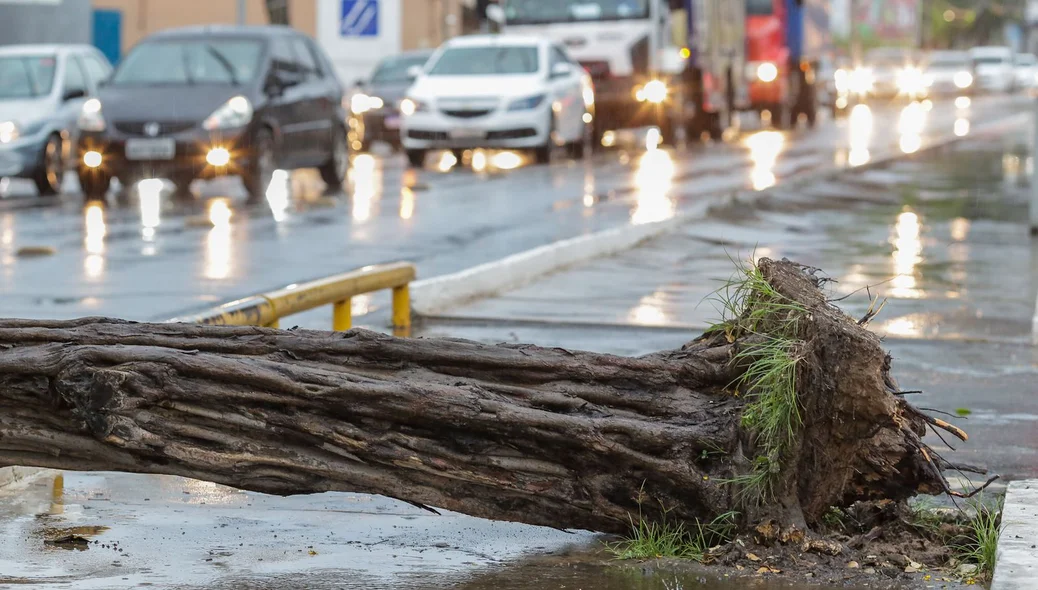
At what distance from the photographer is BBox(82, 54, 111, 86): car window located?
20.6m

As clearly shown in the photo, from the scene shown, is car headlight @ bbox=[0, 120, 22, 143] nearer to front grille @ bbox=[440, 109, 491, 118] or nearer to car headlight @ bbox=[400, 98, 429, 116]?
car headlight @ bbox=[400, 98, 429, 116]

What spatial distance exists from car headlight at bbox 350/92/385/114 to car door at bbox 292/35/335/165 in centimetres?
850

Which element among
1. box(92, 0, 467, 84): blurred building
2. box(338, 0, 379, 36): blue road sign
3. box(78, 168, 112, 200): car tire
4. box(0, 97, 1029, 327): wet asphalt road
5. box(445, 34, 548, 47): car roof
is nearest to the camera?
box(0, 97, 1029, 327): wet asphalt road

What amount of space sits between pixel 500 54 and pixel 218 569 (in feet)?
67.7

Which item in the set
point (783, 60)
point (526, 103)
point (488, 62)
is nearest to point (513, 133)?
point (526, 103)

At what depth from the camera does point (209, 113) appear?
17.5 metres

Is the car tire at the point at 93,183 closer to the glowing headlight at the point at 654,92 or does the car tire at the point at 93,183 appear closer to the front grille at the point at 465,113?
the front grille at the point at 465,113

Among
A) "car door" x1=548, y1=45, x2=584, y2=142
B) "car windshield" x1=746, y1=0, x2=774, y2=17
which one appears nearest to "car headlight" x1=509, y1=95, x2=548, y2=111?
"car door" x1=548, y1=45, x2=584, y2=142

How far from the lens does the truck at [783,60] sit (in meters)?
36.2

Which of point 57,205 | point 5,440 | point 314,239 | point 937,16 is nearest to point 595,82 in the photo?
point 57,205

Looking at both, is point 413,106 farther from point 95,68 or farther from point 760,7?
point 760,7

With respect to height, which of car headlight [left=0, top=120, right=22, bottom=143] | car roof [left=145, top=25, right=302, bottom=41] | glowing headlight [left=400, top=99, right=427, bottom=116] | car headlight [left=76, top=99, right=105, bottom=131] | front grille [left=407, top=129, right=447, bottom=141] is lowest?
front grille [left=407, top=129, right=447, bottom=141]

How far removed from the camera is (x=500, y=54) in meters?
25.0

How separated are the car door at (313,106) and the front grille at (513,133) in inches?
154
